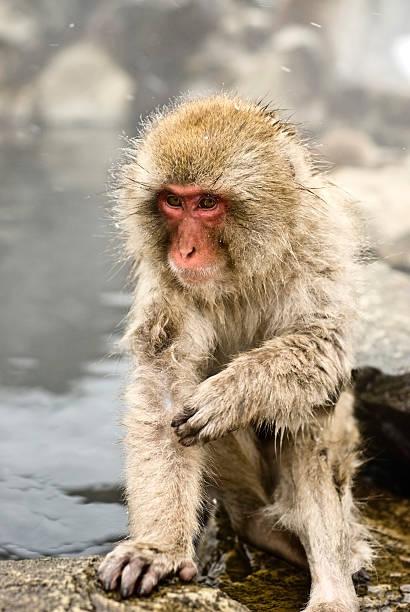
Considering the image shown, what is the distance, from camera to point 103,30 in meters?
13.5

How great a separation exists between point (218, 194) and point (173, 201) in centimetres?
21

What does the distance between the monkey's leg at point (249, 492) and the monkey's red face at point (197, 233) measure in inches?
29.7

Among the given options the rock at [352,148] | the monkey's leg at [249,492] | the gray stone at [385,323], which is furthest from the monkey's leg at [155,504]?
the rock at [352,148]

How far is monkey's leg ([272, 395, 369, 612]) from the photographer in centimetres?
349

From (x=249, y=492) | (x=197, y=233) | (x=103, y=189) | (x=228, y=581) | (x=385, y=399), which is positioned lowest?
(x=228, y=581)

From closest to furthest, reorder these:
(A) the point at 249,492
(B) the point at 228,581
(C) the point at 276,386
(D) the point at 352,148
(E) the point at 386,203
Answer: (C) the point at 276,386 < (B) the point at 228,581 < (A) the point at 249,492 < (E) the point at 386,203 < (D) the point at 352,148

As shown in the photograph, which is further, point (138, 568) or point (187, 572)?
point (187, 572)

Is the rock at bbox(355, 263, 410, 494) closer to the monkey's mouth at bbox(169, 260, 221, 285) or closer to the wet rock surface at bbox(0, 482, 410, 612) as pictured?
the wet rock surface at bbox(0, 482, 410, 612)

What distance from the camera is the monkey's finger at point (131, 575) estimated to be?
9.56 ft

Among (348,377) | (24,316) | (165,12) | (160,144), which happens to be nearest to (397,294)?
(348,377)

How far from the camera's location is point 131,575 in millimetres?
2957

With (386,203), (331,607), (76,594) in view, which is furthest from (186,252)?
(386,203)

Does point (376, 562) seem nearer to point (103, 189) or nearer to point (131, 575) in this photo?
point (131, 575)

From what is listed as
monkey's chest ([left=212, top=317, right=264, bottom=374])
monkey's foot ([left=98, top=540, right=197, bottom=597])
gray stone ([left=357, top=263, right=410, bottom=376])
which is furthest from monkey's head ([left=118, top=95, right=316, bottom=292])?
gray stone ([left=357, top=263, right=410, bottom=376])
